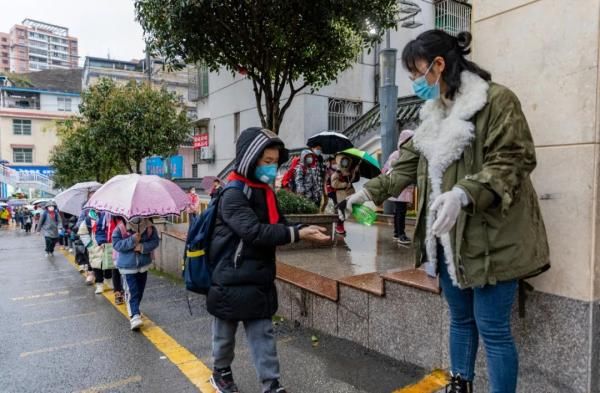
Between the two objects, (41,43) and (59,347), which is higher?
(41,43)

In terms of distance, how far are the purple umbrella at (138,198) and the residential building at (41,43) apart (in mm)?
113016

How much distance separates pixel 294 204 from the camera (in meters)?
6.23

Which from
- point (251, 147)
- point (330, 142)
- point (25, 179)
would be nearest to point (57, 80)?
point (25, 179)

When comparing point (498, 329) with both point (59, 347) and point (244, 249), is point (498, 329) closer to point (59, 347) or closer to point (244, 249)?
point (244, 249)

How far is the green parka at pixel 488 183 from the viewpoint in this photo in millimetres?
1895

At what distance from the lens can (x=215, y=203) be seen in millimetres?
2818

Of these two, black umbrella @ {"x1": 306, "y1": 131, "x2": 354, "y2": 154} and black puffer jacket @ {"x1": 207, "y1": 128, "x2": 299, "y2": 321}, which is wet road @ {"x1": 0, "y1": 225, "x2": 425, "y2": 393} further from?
black umbrella @ {"x1": 306, "y1": 131, "x2": 354, "y2": 154}

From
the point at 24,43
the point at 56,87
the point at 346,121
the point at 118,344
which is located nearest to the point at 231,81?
the point at 346,121

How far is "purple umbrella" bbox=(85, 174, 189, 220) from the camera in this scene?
4.67 m

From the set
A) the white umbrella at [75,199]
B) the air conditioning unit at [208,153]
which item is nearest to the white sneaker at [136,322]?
the white umbrella at [75,199]

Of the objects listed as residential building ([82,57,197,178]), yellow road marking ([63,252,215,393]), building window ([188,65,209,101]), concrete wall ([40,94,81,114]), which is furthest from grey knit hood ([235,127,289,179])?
concrete wall ([40,94,81,114])

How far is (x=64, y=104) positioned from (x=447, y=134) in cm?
4853

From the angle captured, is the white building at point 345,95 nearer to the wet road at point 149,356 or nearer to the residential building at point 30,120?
the wet road at point 149,356

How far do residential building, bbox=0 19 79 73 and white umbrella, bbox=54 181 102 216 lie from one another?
109217 mm
